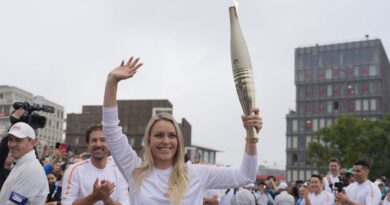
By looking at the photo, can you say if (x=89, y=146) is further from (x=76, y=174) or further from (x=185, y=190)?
(x=185, y=190)

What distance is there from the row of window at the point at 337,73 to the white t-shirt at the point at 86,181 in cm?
8908

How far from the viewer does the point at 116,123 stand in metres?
3.28

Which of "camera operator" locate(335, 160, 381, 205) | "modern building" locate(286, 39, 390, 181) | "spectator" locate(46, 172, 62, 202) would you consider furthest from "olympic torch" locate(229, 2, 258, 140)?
"modern building" locate(286, 39, 390, 181)

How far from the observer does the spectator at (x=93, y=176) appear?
4688 millimetres

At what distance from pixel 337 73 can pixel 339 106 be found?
6135mm

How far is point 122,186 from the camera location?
487 cm

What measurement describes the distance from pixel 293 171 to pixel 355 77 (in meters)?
20.7

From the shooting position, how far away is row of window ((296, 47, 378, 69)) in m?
88.4

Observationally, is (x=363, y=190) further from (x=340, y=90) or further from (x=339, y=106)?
(x=340, y=90)

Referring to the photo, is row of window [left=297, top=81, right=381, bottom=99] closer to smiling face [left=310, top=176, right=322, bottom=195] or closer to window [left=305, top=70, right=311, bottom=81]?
window [left=305, top=70, right=311, bottom=81]

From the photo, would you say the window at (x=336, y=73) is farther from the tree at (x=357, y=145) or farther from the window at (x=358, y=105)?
the tree at (x=357, y=145)

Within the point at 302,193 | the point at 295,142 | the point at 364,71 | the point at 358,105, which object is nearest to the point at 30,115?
the point at 302,193

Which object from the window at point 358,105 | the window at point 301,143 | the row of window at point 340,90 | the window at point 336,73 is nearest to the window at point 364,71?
the row of window at point 340,90

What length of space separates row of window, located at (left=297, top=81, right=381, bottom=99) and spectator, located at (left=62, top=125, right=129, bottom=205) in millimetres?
88879
